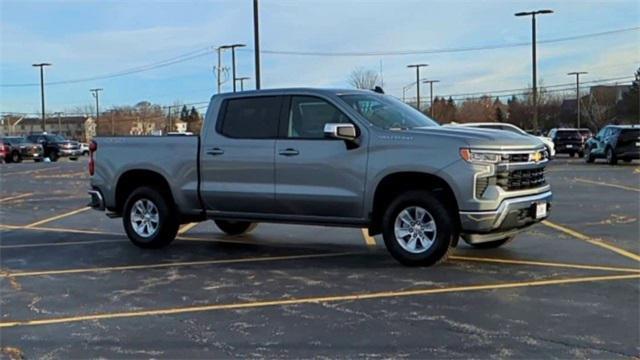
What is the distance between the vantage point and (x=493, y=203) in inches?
294

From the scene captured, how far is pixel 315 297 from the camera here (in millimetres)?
6676

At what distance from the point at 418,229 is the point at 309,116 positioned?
182cm

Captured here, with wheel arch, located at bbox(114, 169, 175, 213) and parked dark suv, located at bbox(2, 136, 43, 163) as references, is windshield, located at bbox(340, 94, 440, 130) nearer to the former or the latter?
wheel arch, located at bbox(114, 169, 175, 213)

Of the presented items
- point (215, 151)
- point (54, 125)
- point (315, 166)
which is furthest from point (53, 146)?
point (54, 125)

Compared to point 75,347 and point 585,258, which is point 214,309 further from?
point 585,258

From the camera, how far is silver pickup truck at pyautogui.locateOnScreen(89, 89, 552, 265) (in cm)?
757

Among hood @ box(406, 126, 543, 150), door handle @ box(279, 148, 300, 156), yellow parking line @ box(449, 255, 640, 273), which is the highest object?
hood @ box(406, 126, 543, 150)

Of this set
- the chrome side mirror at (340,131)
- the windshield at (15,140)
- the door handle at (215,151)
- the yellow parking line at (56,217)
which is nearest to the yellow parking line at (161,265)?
the door handle at (215,151)

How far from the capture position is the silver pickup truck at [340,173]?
7.57 metres

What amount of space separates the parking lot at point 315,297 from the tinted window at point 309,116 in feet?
4.83

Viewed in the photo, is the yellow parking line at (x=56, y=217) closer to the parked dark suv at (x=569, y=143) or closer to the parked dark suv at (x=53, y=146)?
the parked dark suv at (x=569, y=143)

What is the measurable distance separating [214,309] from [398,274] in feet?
7.03

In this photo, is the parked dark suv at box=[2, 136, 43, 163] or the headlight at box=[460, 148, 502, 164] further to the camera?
the parked dark suv at box=[2, 136, 43, 163]

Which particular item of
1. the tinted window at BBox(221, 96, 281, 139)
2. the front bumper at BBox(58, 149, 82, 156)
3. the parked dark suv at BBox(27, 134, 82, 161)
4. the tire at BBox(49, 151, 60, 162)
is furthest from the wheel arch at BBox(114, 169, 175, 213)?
the front bumper at BBox(58, 149, 82, 156)
